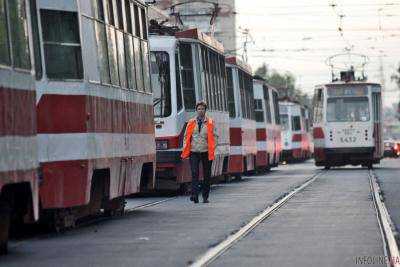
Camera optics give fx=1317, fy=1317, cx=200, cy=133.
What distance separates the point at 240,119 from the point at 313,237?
72.2 feet

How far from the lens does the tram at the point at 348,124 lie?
48.5 metres

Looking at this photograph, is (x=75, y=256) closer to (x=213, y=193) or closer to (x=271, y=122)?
(x=213, y=193)

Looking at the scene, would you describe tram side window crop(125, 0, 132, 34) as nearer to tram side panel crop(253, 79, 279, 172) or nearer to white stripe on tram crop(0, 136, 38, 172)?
white stripe on tram crop(0, 136, 38, 172)

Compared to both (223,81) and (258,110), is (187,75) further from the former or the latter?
(258,110)

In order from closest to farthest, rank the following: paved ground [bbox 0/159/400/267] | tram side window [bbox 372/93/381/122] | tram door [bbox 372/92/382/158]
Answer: paved ground [bbox 0/159/400/267]
tram door [bbox 372/92/382/158]
tram side window [bbox 372/93/381/122]

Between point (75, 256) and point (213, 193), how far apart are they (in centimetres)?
1506

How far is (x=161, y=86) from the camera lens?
87.0 feet

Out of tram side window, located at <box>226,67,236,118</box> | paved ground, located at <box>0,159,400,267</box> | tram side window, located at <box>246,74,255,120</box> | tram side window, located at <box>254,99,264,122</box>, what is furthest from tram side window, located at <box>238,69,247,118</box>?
paved ground, located at <box>0,159,400,267</box>

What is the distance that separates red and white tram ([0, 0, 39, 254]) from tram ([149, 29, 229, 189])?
12.5m

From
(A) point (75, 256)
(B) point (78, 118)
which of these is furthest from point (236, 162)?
(A) point (75, 256)

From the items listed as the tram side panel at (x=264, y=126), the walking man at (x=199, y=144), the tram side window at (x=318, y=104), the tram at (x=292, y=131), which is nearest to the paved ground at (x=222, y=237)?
the walking man at (x=199, y=144)

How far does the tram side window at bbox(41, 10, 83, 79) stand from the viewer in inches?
625

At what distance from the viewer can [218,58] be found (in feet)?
105

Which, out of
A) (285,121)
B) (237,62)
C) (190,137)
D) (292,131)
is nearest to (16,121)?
(190,137)
